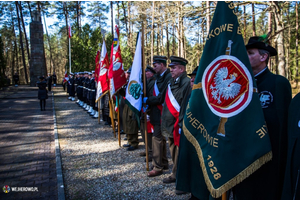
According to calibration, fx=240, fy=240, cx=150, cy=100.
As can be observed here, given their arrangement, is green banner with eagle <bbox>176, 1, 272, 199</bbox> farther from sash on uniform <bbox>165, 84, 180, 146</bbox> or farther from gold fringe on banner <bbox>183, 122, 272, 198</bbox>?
sash on uniform <bbox>165, 84, 180, 146</bbox>

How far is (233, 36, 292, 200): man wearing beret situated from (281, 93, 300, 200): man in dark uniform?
22 cm

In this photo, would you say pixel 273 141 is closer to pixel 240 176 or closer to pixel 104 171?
pixel 240 176

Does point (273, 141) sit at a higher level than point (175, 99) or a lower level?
lower

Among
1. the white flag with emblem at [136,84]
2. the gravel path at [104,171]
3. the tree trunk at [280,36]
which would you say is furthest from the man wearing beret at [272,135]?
the tree trunk at [280,36]

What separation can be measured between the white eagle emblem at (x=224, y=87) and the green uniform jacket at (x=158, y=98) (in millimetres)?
2505

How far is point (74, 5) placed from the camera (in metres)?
37.7

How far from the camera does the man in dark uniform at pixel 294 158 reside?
1789 mm

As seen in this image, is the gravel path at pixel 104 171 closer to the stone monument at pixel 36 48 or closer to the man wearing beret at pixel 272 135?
the man wearing beret at pixel 272 135

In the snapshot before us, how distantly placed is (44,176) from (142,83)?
2.79 metres

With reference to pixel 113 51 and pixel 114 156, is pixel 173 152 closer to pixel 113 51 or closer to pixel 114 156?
pixel 114 156

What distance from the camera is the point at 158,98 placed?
15.7ft

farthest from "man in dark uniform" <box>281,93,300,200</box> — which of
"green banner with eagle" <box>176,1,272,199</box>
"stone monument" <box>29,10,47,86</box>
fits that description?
"stone monument" <box>29,10,47,86</box>

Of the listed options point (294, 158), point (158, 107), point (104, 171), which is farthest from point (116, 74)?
point (294, 158)

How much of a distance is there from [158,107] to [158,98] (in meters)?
0.27
